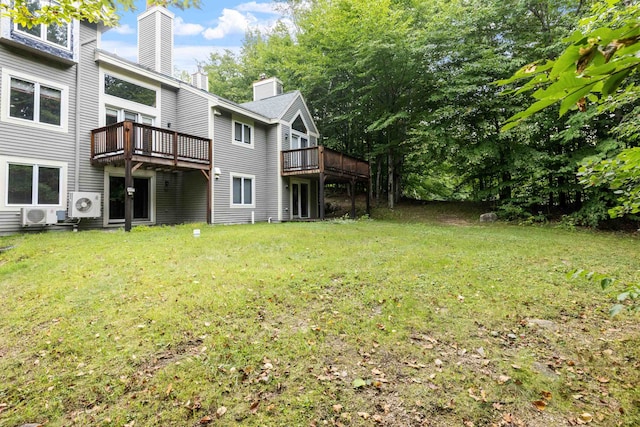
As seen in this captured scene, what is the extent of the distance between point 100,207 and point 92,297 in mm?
6999

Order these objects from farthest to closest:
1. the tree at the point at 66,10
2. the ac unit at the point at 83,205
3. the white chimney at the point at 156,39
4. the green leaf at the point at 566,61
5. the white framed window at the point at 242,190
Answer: the white framed window at the point at 242,190 < the white chimney at the point at 156,39 < the ac unit at the point at 83,205 < the tree at the point at 66,10 < the green leaf at the point at 566,61

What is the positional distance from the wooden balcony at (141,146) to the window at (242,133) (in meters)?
2.57

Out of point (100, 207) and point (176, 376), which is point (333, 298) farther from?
point (100, 207)

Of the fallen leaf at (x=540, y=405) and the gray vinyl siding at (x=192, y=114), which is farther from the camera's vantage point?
the gray vinyl siding at (x=192, y=114)

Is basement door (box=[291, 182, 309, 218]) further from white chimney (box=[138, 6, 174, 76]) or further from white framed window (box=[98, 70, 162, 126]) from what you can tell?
white chimney (box=[138, 6, 174, 76])

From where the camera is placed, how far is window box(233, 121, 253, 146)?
535 inches


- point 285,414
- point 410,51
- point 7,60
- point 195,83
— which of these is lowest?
point 285,414

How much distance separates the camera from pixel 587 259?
6559 millimetres

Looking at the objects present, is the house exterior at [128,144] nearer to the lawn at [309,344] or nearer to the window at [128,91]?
the window at [128,91]

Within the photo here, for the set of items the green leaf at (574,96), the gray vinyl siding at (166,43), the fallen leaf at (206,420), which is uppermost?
the gray vinyl siding at (166,43)

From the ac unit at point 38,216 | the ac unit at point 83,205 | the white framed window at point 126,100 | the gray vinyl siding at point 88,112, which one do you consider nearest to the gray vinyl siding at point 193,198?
the white framed window at point 126,100

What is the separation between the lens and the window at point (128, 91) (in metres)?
10.4

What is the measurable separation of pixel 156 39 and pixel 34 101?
5.65 metres

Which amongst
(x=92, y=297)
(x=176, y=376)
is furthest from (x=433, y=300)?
(x=92, y=297)
